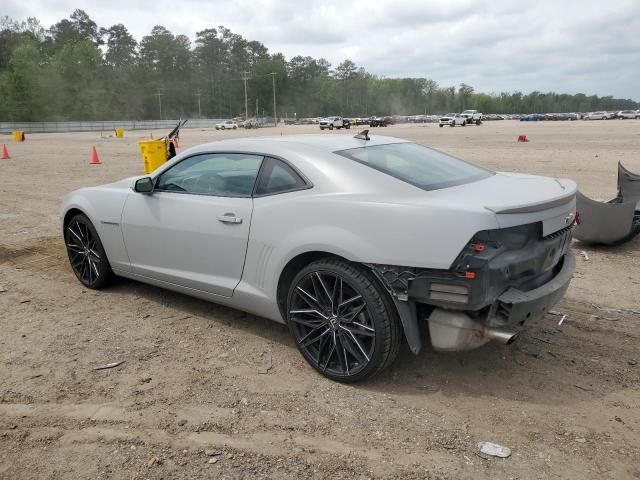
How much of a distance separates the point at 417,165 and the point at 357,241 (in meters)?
0.92

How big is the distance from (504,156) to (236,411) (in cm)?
1726

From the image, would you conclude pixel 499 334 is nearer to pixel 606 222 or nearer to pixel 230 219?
pixel 230 219

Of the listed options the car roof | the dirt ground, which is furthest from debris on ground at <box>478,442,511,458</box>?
the car roof

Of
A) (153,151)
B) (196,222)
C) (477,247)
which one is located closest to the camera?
(477,247)

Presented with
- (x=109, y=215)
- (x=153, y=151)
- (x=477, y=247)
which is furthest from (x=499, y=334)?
(x=153, y=151)

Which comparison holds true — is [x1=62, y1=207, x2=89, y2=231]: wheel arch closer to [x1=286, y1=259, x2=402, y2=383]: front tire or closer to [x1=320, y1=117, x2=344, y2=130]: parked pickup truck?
[x1=286, y1=259, x2=402, y2=383]: front tire

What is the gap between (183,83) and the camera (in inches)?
5418

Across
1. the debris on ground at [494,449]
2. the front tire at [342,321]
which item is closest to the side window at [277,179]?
the front tire at [342,321]

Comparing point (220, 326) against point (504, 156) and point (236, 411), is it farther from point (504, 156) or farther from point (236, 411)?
point (504, 156)

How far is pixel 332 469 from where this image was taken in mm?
2588

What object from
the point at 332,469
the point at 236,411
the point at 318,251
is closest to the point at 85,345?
the point at 236,411

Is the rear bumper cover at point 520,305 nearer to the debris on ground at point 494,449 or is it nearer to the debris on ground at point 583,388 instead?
the debris on ground at point 583,388

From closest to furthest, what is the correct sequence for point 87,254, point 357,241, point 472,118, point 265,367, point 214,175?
point 357,241 < point 265,367 < point 214,175 < point 87,254 < point 472,118

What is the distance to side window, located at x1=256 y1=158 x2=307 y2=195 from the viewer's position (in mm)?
3562
